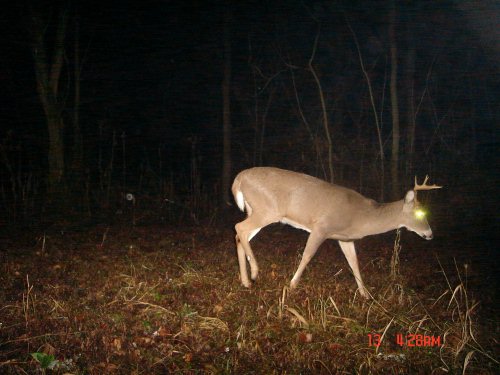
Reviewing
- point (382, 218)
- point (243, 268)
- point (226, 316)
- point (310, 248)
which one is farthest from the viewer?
point (382, 218)

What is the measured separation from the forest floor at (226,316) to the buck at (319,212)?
54 centimetres

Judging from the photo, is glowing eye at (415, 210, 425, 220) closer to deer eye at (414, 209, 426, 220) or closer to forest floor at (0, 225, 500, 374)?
deer eye at (414, 209, 426, 220)

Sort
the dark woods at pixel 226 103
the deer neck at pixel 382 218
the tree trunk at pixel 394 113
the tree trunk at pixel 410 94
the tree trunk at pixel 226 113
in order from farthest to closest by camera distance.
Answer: the tree trunk at pixel 226 113
the tree trunk at pixel 410 94
the dark woods at pixel 226 103
the tree trunk at pixel 394 113
the deer neck at pixel 382 218

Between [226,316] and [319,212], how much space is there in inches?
72.9

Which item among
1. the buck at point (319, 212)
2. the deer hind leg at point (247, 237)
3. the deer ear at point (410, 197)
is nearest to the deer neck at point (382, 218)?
the buck at point (319, 212)

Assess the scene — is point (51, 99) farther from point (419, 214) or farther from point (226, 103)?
point (419, 214)

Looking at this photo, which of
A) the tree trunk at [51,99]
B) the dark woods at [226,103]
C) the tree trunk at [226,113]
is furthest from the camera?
the tree trunk at [226,113]

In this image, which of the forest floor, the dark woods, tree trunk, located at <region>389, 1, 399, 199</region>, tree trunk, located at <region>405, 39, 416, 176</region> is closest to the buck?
the forest floor

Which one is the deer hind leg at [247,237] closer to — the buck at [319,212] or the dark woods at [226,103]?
the buck at [319,212]

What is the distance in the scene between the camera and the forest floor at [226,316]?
3.93 meters

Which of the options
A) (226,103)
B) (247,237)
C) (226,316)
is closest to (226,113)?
(226,103)

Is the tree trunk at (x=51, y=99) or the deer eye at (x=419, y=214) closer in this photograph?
the deer eye at (x=419, y=214)

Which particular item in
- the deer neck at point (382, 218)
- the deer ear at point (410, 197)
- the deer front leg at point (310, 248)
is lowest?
the deer front leg at point (310, 248)

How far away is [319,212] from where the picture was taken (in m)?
6.19
